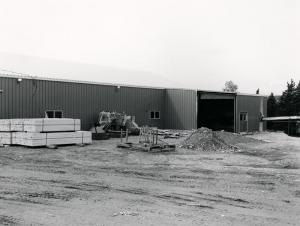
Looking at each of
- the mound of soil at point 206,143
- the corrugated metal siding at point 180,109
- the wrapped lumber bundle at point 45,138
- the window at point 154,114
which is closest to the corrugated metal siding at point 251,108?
the corrugated metal siding at point 180,109

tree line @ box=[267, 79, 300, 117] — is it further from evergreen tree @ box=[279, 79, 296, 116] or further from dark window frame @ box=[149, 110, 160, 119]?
dark window frame @ box=[149, 110, 160, 119]

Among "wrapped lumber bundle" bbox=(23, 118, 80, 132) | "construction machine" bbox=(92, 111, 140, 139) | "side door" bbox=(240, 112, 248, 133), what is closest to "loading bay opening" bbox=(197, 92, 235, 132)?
"side door" bbox=(240, 112, 248, 133)

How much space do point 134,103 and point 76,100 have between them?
20.2 feet

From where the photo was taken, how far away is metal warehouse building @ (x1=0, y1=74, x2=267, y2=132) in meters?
26.5

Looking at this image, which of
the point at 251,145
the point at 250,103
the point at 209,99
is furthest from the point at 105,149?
the point at 250,103

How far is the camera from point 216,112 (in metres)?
39.4

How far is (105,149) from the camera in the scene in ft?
72.4

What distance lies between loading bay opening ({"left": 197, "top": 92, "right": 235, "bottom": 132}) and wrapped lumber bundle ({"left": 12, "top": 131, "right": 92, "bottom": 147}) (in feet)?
57.3

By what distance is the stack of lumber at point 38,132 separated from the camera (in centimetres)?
2162

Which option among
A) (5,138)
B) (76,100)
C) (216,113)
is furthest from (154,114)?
(5,138)

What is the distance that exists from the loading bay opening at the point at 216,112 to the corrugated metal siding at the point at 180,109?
314 centimetres

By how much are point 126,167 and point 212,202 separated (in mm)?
6177

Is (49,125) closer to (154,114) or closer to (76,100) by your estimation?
(76,100)

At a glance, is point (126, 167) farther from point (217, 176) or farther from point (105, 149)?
point (105, 149)
